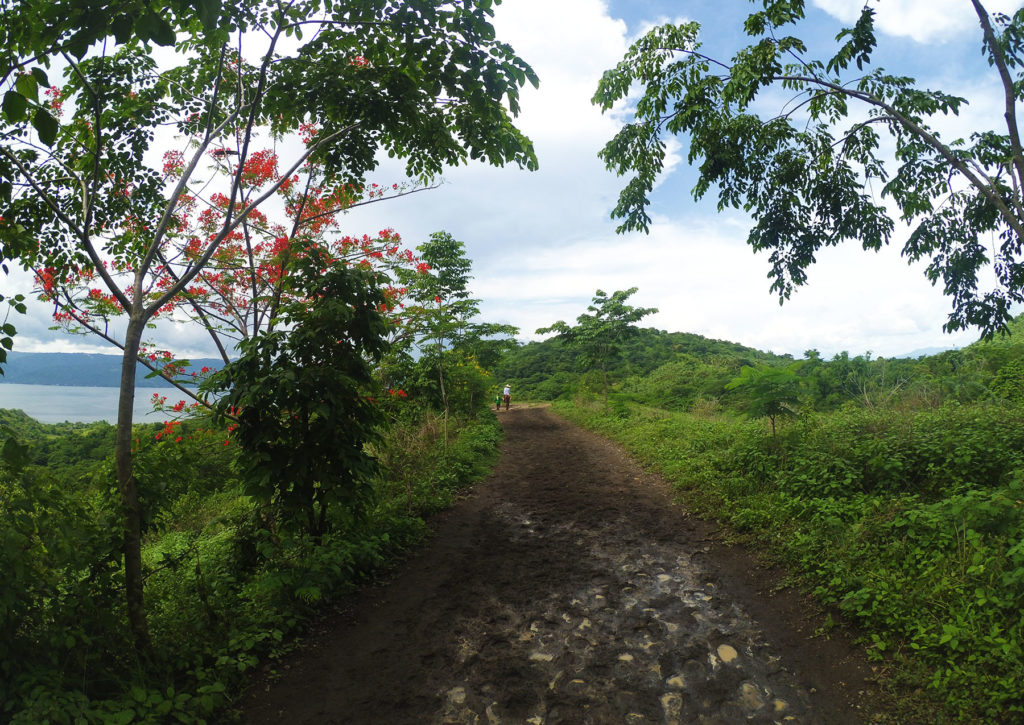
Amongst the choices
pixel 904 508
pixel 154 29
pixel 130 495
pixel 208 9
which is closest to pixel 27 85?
pixel 154 29

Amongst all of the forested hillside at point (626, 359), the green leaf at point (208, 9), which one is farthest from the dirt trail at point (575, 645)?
the forested hillside at point (626, 359)

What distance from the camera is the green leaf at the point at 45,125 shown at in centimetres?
169

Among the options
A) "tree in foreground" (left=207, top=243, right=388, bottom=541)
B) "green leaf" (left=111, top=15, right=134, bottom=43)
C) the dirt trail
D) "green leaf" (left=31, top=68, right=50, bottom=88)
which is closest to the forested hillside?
the dirt trail

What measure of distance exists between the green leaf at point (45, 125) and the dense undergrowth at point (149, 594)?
1.80 metres

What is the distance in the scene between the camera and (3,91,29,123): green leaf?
163 centimetres

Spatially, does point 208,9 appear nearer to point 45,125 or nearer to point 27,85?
point 27,85

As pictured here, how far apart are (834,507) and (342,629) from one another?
16.7 feet

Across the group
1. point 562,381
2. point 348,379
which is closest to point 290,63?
point 348,379

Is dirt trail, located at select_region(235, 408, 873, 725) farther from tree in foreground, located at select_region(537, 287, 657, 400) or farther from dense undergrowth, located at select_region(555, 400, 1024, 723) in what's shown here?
tree in foreground, located at select_region(537, 287, 657, 400)

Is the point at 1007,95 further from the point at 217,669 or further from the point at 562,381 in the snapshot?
the point at 562,381

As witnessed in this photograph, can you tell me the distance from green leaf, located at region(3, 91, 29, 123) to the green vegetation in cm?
512

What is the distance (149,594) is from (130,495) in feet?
4.47

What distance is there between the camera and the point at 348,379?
413 cm

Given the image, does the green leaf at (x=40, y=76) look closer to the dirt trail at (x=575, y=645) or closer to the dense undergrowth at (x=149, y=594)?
the dense undergrowth at (x=149, y=594)
